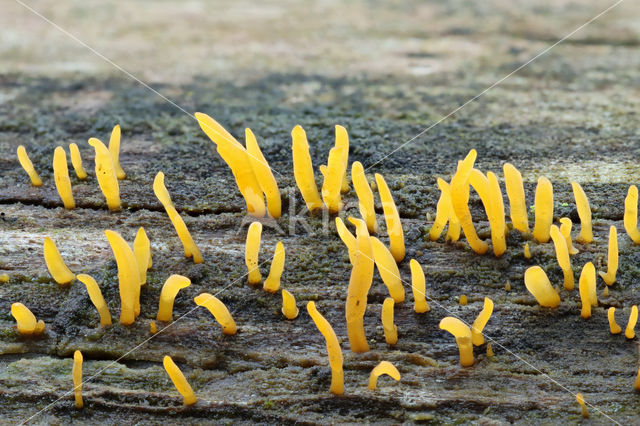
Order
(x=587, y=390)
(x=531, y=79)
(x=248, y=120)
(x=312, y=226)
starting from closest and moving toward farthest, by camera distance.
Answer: (x=587, y=390), (x=312, y=226), (x=248, y=120), (x=531, y=79)

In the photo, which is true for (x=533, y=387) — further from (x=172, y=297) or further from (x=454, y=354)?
(x=172, y=297)

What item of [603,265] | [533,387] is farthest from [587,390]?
[603,265]

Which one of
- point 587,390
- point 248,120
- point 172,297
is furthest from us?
point 248,120

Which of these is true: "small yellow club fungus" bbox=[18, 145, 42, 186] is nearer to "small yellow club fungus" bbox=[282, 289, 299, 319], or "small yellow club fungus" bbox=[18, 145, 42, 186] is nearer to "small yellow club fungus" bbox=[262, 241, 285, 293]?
"small yellow club fungus" bbox=[262, 241, 285, 293]

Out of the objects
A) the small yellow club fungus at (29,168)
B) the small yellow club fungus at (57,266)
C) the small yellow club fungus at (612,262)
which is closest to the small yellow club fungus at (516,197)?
the small yellow club fungus at (612,262)

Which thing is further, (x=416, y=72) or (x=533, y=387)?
(x=416, y=72)

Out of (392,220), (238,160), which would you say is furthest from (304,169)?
(392,220)

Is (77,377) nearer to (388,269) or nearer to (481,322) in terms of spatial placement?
(388,269)

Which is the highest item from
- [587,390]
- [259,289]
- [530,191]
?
[530,191]
